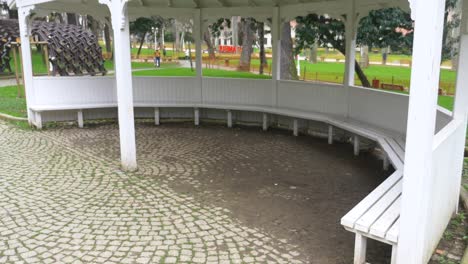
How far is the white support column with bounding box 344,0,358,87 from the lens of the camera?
904 centimetres

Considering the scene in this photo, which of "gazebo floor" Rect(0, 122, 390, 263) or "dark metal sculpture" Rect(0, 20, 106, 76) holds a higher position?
"dark metal sculpture" Rect(0, 20, 106, 76)

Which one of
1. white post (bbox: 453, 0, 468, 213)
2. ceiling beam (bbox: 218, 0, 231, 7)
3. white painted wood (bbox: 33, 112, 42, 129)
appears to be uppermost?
ceiling beam (bbox: 218, 0, 231, 7)

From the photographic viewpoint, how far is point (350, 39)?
364 inches

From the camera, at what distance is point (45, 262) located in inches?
173

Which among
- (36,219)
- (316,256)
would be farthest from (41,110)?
(316,256)

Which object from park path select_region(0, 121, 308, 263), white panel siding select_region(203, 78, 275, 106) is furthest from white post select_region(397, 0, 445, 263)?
white panel siding select_region(203, 78, 275, 106)

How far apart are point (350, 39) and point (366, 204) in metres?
5.57

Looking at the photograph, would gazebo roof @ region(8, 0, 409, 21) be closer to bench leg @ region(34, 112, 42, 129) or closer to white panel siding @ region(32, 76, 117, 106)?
white panel siding @ region(32, 76, 117, 106)

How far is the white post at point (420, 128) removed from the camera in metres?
3.51

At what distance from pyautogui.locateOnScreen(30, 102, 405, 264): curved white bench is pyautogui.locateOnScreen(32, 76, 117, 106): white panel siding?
263 millimetres

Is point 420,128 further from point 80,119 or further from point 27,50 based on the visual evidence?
point 27,50

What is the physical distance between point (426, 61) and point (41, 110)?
9585 millimetres

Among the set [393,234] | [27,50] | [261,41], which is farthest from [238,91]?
[261,41]

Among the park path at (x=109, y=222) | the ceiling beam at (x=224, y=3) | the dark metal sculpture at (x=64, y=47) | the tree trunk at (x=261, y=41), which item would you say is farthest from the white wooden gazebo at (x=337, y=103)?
the dark metal sculpture at (x=64, y=47)
